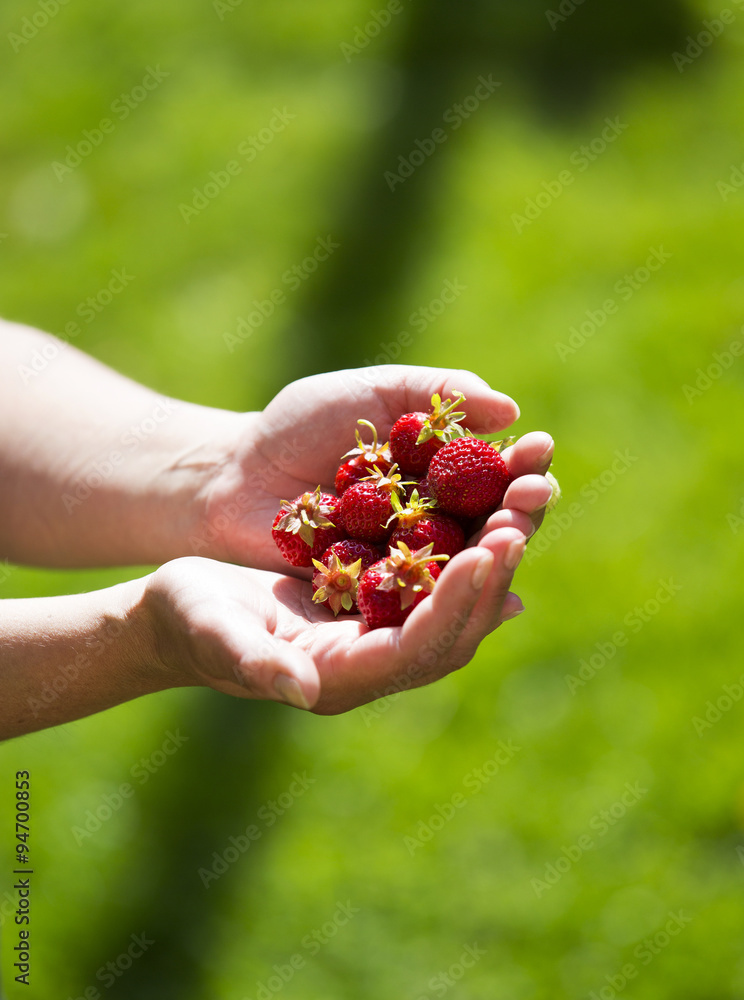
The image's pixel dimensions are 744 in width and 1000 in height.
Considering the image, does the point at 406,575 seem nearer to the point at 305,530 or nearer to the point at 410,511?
the point at 410,511

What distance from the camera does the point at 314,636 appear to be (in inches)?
65.6

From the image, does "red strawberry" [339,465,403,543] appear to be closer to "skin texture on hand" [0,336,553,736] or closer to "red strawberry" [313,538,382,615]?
"red strawberry" [313,538,382,615]

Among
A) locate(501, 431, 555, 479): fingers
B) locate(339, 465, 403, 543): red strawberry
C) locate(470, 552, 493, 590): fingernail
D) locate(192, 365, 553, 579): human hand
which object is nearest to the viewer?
locate(470, 552, 493, 590): fingernail

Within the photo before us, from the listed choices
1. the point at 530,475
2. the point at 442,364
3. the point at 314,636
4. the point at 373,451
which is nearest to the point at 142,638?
the point at 314,636

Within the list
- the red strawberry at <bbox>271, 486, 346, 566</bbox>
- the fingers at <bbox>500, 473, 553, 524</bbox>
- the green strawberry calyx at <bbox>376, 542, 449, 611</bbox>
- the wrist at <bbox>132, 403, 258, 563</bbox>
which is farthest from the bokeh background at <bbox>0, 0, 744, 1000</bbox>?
the fingers at <bbox>500, 473, 553, 524</bbox>

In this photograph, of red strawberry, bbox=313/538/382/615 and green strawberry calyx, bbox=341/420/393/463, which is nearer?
red strawberry, bbox=313/538/382/615

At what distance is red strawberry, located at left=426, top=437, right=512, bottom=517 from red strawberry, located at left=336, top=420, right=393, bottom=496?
0.52 feet

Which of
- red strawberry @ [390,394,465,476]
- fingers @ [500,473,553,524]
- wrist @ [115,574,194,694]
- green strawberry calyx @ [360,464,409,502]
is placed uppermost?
fingers @ [500,473,553,524]

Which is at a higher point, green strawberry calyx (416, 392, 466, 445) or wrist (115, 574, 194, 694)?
green strawberry calyx (416, 392, 466, 445)

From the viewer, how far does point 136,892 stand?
2.55 m

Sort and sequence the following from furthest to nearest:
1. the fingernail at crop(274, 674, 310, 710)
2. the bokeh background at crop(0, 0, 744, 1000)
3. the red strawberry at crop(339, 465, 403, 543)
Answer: the bokeh background at crop(0, 0, 744, 1000) → the red strawberry at crop(339, 465, 403, 543) → the fingernail at crop(274, 674, 310, 710)

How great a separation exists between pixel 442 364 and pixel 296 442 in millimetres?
1743

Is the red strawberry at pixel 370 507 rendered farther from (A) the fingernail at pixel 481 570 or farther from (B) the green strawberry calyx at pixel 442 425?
(A) the fingernail at pixel 481 570

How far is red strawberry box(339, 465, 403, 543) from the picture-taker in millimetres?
1911
